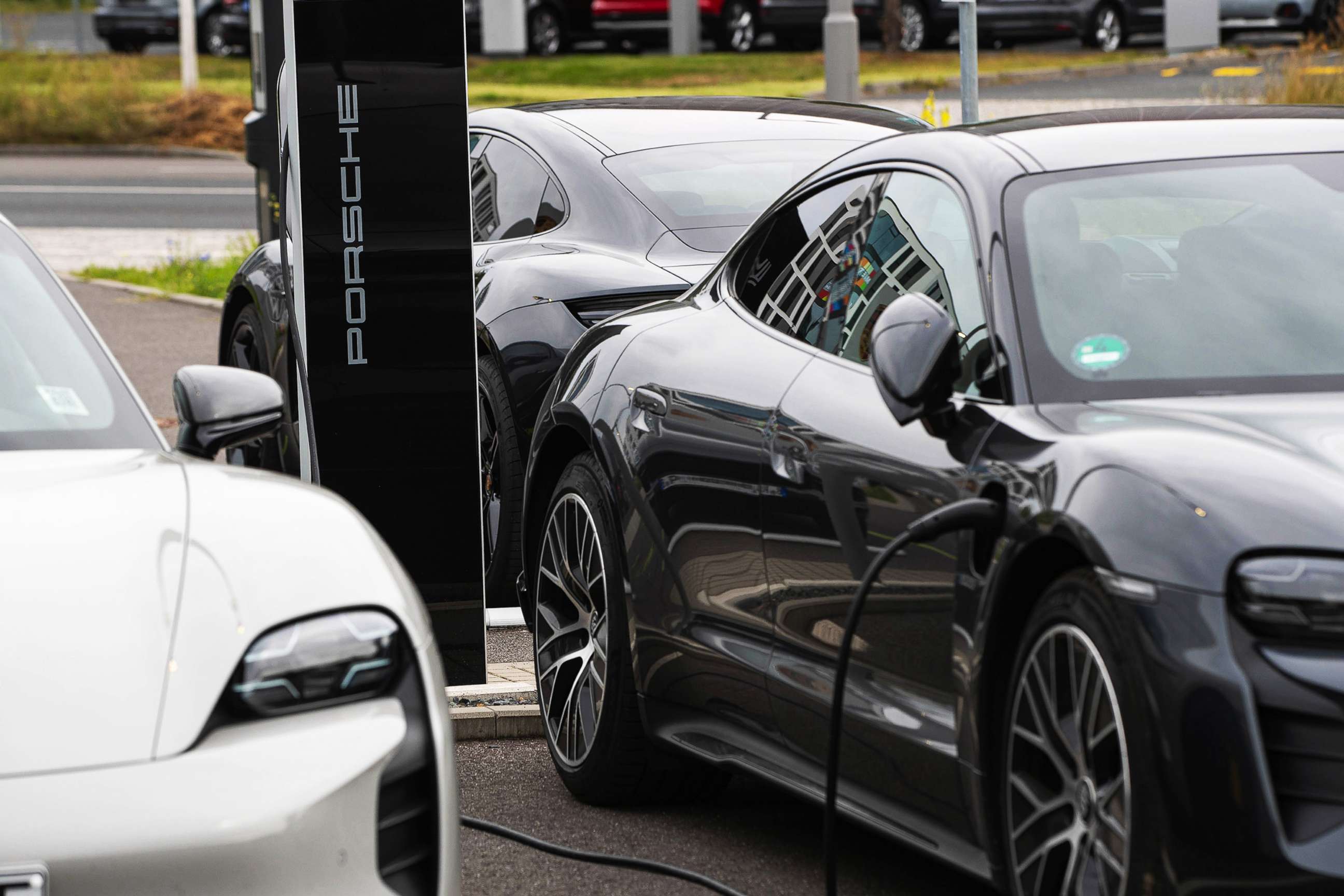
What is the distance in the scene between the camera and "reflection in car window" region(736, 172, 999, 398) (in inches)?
156

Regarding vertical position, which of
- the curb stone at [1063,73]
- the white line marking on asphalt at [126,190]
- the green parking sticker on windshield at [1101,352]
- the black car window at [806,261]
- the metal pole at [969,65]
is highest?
the curb stone at [1063,73]

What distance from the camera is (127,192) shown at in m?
24.3

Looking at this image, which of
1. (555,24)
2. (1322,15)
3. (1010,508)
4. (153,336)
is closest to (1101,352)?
(1010,508)

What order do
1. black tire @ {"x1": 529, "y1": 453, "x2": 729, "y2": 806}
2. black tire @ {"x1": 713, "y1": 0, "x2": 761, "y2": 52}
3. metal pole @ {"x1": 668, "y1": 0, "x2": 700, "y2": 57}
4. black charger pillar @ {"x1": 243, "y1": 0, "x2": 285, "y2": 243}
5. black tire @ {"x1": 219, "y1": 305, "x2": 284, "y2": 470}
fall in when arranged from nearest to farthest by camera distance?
black tire @ {"x1": 529, "y1": 453, "x2": 729, "y2": 806}
black tire @ {"x1": 219, "y1": 305, "x2": 284, "y2": 470}
black charger pillar @ {"x1": 243, "y1": 0, "x2": 285, "y2": 243}
metal pole @ {"x1": 668, "y1": 0, "x2": 700, "y2": 57}
black tire @ {"x1": 713, "y1": 0, "x2": 761, "y2": 52}

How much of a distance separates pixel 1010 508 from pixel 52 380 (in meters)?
1.73

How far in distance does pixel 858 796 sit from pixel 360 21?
2.83 m

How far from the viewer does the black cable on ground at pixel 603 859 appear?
4207mm

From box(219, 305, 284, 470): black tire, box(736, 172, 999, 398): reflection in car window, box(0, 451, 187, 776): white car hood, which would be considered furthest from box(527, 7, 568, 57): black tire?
box(0, 451, 187, 776): white car hood

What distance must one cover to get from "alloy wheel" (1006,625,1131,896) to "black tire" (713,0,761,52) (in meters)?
32.4

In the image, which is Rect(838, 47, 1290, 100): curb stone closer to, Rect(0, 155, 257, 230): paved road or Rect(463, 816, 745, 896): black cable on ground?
Rect(0, 155, 257, 230): paved road

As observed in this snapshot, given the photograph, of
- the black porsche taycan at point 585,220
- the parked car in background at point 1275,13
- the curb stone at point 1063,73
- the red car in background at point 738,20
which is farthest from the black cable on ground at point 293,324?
the red car in background at point 738,20

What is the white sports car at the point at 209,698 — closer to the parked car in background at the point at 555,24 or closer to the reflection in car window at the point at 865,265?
the reflection in car window at the point at 865,265

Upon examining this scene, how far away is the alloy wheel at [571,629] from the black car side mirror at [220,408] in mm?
1339

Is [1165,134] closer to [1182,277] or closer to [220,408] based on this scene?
[1182,277]
